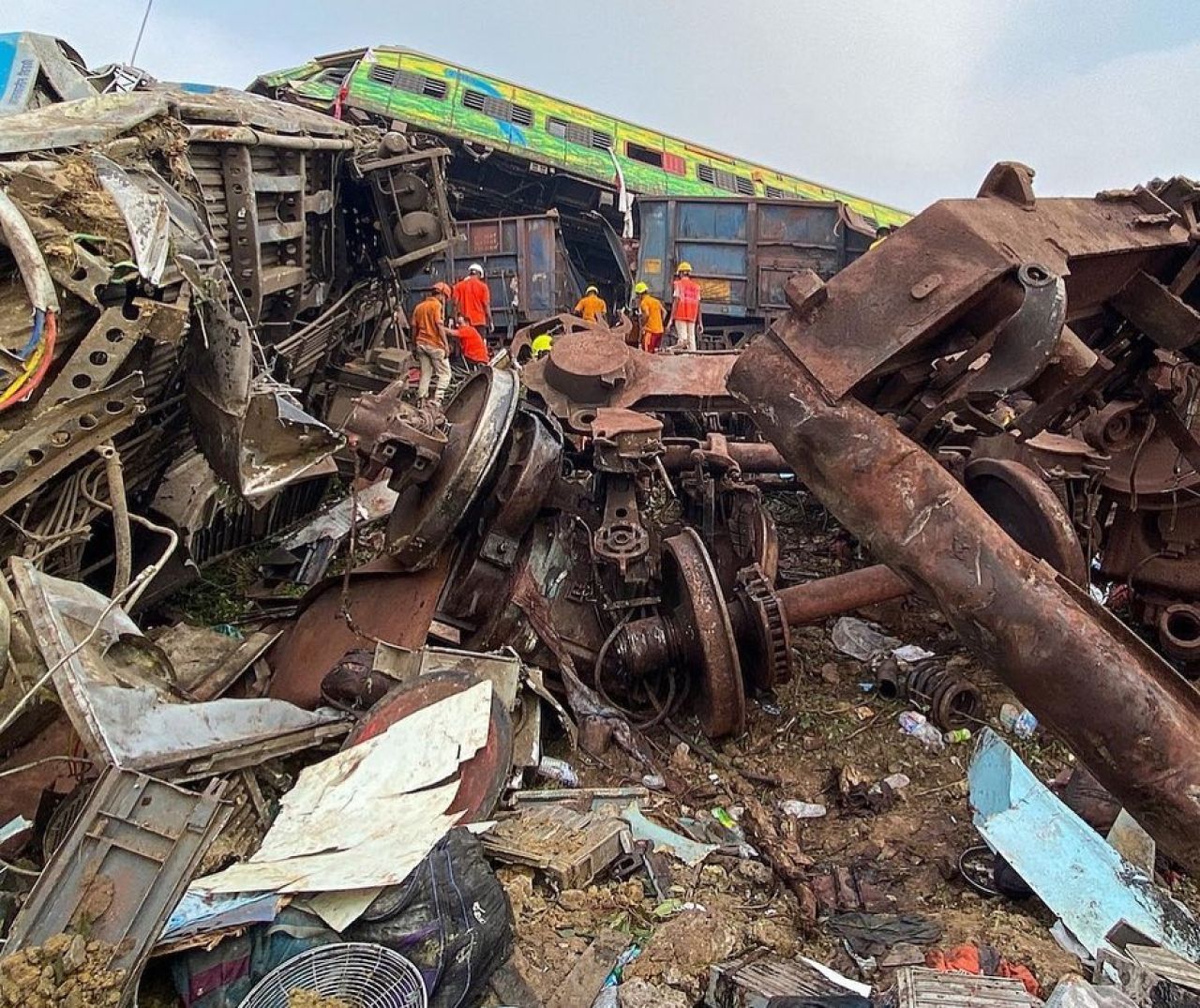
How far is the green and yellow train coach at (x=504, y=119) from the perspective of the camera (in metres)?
12.4

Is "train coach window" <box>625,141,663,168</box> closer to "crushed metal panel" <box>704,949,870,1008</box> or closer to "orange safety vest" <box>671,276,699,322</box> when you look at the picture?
"orange safety vest" <box>671,276,699,322</box>

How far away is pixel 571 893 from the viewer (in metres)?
2.81

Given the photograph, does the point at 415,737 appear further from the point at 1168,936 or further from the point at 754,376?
Answer: the point at 1168,936

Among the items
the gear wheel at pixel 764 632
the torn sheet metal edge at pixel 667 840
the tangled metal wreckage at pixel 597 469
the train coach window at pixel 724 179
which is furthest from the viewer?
the train coach window at pixel 724 179

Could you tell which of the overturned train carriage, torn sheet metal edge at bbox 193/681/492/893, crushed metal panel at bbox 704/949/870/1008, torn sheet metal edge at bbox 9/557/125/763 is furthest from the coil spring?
torn sheet metal edge at bbox 9/557/125/763

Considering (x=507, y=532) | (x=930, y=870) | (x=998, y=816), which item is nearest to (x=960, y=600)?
(x=998, y=816)

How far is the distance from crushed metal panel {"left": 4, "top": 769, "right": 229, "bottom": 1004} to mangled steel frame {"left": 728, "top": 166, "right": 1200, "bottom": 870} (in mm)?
1751

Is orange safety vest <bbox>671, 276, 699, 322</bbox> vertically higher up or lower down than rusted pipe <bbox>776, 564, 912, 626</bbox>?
higher up

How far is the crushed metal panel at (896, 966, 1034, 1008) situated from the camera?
2158 millimetres

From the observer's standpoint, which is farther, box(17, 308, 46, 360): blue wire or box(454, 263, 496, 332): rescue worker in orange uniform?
box(454, 263, 496, 332): rescue worker in orange uniform

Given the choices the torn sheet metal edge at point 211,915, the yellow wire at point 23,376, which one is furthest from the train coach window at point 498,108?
the torn sheet metal edge at point 211,915

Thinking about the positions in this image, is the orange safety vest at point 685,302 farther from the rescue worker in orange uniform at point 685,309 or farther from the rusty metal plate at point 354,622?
the rusty metal plate at point 354,622

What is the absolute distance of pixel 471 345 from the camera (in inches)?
366

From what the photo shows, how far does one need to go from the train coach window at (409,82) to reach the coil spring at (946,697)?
11.5 meters
